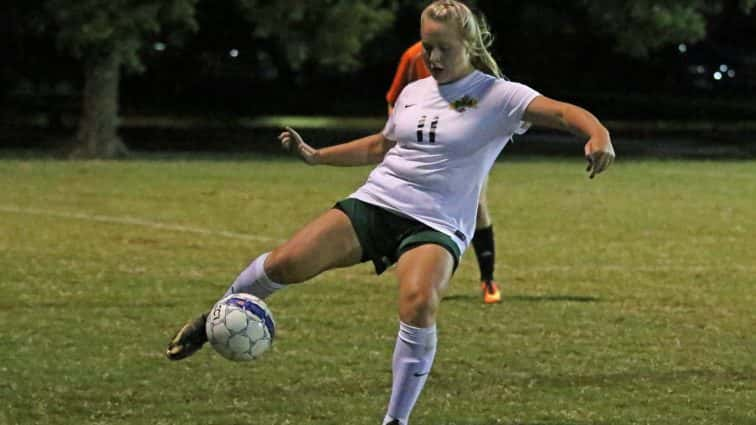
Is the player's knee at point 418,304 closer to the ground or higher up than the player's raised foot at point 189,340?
higher up

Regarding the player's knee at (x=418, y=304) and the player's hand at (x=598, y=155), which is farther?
the player's knee at (x=418, y=304)

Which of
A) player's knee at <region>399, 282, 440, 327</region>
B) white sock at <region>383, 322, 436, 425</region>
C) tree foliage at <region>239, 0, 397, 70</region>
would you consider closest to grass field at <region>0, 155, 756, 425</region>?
white sock at <region>383, 322, 436, 425</region>

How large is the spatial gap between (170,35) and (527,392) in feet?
88.5

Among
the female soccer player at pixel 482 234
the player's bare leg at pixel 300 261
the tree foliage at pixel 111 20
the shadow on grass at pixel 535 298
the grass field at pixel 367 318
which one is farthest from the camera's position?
the tree foliage at pixel 111 20

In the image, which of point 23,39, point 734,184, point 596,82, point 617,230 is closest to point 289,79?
point 596,82

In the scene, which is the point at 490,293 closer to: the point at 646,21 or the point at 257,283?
the point at 257,283

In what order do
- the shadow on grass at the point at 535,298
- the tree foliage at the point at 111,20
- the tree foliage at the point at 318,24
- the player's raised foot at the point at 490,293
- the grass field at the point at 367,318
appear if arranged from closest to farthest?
the grass field at the point at 367,318
the player's raised foot at the point at 490,293
the shadow on grass at the point at 535,298
the tree foliage at the point at 111,20
the tree foliage at the point at 318,24

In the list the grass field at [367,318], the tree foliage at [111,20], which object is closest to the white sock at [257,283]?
the grass field at [367,318]

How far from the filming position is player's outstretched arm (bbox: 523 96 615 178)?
688cm

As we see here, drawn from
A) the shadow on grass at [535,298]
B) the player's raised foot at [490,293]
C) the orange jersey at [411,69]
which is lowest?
the shadow on grass at [535,298]

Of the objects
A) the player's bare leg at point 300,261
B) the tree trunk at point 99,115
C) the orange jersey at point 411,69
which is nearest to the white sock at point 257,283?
the player's bare leg at point 300,261

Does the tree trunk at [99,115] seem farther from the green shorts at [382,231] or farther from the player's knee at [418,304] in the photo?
the player's knee at [418,304]

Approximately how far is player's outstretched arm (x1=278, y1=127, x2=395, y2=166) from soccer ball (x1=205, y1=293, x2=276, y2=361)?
0.93 meters

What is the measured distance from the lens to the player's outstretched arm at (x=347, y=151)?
8.09 meters
